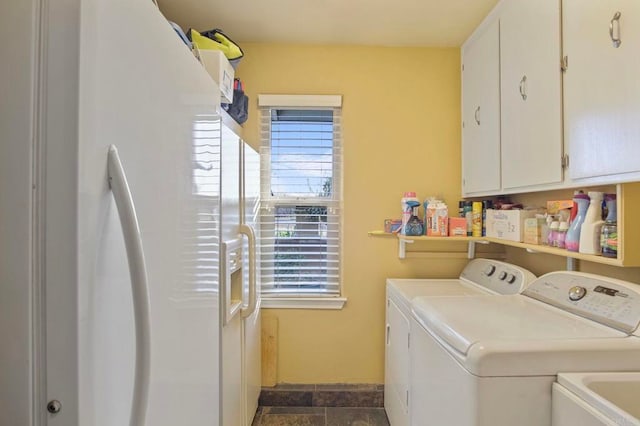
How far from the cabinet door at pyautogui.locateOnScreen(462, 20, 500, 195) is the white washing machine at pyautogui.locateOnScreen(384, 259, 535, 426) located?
48 centimetres

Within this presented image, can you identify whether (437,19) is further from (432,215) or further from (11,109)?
(11,109)

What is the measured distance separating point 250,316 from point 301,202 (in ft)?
2.79

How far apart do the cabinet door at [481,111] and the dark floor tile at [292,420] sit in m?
1.76

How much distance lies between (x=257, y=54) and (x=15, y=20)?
2020 mm

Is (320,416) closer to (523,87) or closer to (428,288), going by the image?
(428,288)

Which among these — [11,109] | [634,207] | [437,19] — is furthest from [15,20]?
[437,19]

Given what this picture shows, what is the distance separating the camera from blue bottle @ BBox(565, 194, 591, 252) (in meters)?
1.37

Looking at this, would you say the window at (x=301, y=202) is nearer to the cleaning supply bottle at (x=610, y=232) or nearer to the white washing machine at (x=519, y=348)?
the white washing machine at (x=519, y=348)

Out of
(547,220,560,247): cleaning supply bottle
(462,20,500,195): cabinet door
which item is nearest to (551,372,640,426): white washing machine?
(547,220,560,247): cleaning supply bottle

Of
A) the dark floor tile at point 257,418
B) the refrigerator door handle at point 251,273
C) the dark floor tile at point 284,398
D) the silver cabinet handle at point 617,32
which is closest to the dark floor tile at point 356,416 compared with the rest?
the dark floor tile at point 284,398

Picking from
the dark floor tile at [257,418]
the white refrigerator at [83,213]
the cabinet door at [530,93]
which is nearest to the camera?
the white refrigerator at [83,213]

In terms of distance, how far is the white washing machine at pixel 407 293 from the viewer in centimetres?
176

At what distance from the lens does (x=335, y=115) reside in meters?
2.39

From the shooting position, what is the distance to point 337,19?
6.72 ft
